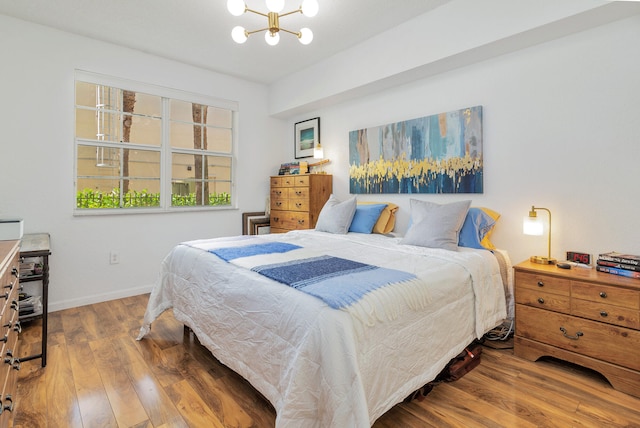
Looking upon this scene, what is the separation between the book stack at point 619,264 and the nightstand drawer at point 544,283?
267 mm

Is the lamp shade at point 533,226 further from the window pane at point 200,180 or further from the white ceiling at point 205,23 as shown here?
the window pane at point 200,180

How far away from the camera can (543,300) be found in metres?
2.13

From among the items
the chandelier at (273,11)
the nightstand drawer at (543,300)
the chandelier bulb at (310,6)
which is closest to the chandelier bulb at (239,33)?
the chandelier at (273,11)

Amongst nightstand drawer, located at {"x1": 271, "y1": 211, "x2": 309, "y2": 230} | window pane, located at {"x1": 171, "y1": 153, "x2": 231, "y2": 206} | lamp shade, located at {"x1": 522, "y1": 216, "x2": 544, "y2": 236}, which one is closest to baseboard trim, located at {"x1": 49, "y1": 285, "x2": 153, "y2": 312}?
window pane, located at {"x1": 171, "y1": 153, "x2": 231, "y2": 206}

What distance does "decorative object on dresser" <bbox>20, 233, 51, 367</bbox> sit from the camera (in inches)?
82.5

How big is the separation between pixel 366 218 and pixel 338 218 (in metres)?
0.29

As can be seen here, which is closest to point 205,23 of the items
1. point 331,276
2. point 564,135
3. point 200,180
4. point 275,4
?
point 275,4

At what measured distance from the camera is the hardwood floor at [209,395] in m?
1.61

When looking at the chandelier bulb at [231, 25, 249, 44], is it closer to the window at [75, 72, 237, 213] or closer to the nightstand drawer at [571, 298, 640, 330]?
the window at [75, 72, 237, 213]

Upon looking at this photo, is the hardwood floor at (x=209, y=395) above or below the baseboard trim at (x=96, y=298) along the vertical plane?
below

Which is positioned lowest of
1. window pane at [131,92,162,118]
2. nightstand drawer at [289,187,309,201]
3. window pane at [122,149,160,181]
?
nightstand drawer at [289,187,309,201]

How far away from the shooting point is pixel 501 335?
8.52 ft

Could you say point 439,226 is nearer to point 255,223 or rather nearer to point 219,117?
point 255,223

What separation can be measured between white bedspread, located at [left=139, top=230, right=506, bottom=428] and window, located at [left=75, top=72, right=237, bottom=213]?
1650mm
